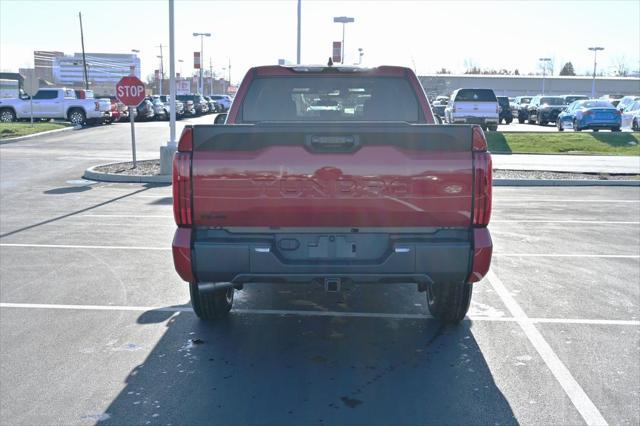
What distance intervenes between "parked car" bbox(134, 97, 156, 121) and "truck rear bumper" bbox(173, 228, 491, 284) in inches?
1517

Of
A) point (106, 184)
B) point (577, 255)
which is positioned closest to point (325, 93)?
point (577, 255)

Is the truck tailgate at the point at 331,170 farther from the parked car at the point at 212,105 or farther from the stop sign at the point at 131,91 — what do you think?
the parked car at the point at 212,105

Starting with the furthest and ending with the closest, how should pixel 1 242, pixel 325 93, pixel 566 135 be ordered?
pixel 566 135, pixel 1 242, pixel 325 93

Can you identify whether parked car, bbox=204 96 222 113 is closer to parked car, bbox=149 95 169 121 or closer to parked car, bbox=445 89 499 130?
parked car, bbox=149 95 169 121

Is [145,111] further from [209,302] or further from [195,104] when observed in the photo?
[209,302]

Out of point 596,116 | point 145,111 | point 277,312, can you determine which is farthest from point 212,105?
point 277,312

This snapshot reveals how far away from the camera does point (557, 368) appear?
4.90 meters

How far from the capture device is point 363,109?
22.8 ft

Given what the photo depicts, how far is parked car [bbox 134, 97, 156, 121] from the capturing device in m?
41.8

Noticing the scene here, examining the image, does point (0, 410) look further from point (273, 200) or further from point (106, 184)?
point (106, 184)

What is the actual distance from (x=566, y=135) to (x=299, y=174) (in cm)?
2413

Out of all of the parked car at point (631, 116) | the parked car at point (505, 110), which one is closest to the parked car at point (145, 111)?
the parked car at point (505, 110)

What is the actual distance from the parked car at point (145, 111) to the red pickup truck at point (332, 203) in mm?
38520

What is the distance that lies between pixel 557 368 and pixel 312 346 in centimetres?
179
